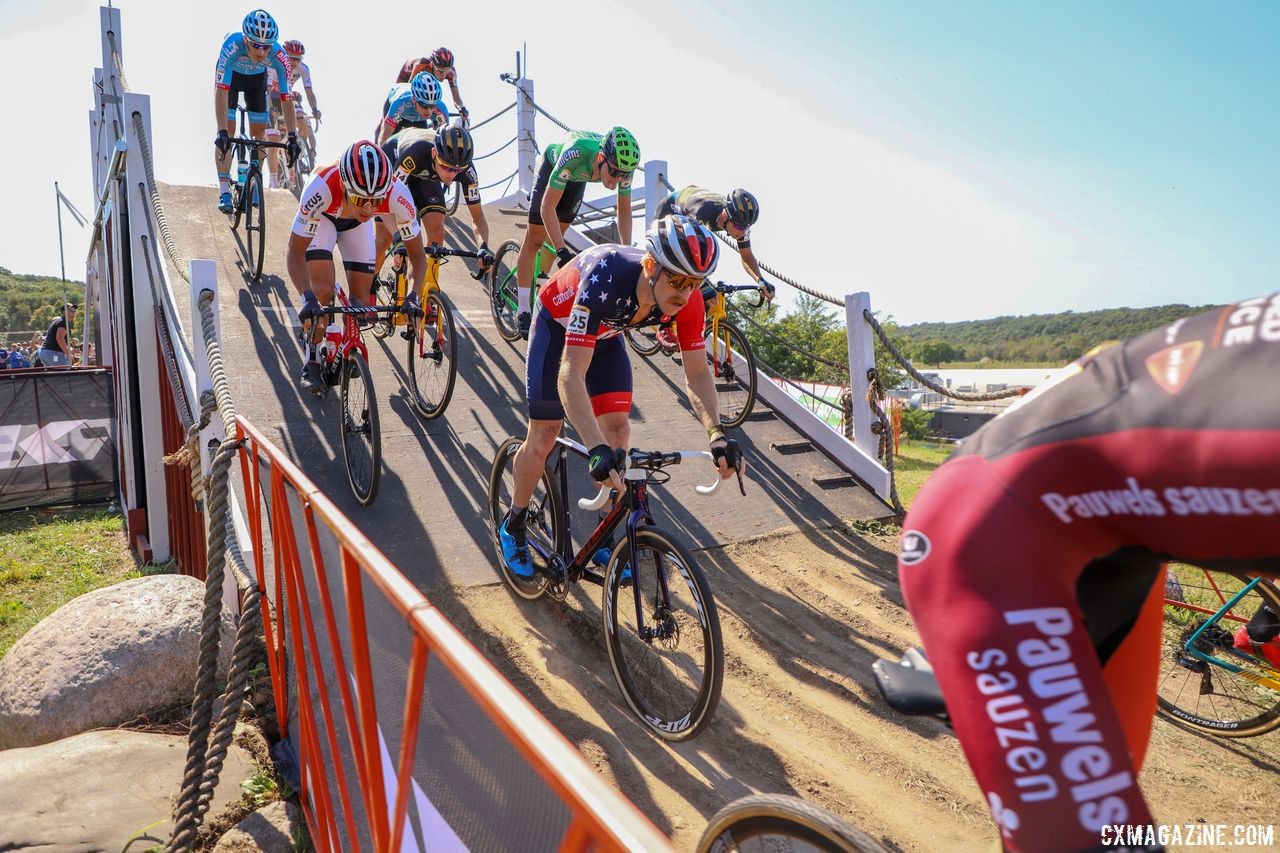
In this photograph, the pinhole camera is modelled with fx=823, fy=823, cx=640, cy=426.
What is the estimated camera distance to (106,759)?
4160mm

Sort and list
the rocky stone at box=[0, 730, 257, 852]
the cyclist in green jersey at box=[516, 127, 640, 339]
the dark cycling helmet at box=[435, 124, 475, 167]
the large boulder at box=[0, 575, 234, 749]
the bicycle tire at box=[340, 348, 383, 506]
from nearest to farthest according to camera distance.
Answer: the rocky stone at box=[0, 730, 257, 852], the large boulder at box=[0, 575, 234, 749], the bicycle tire at box=[340, 348, 383, 506], the cyclist in green jersey at box=[516, 127, 640, 339], the dark cycling helmet at box=[435, 124, 475, 167]

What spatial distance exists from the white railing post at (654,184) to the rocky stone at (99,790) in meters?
8.00

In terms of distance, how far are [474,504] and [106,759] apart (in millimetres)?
2848

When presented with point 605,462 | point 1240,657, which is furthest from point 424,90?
point 1240,657

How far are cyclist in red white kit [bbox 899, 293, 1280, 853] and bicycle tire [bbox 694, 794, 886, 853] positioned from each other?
466mm

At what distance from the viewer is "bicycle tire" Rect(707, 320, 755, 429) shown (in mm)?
8336

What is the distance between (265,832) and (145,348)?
22.0 ft

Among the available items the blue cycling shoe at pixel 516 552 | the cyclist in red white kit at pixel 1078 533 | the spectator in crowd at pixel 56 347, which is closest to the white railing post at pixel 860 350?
the blue cycling shoe at pixel 516 552

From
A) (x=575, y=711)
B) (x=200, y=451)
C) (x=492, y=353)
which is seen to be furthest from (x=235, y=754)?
(x=492, y=353)

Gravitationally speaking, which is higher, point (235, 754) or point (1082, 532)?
point (1082, 532)

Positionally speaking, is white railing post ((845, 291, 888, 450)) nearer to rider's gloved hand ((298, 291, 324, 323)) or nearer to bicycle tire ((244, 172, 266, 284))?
rider's gloved hand ((298, 291, 324, 323))

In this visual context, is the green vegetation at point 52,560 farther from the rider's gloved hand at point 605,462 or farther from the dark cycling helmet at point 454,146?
the rider's gloved hand at point 605,462

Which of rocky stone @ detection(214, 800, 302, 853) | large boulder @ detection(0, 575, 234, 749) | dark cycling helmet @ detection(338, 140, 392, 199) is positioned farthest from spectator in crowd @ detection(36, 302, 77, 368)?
rocky stone @ detection(214, 800, 302, 853)

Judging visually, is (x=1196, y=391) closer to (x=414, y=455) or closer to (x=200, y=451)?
(x=200, y=451)
